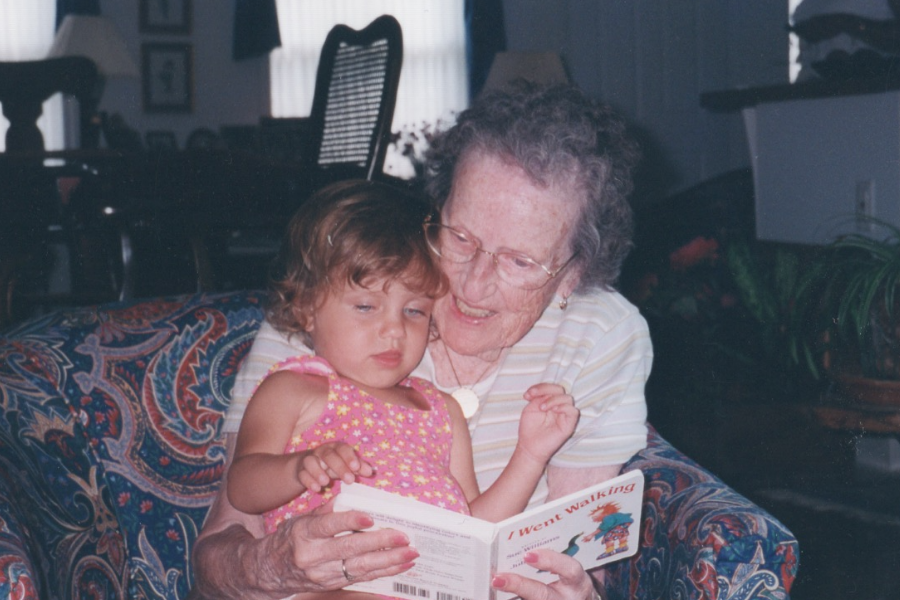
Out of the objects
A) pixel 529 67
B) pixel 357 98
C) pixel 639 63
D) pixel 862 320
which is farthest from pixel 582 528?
pixel 639 63

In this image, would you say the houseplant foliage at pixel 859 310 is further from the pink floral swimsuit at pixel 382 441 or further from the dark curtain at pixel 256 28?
the dark curtain at pixel 256 28

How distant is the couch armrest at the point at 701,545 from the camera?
1267mm

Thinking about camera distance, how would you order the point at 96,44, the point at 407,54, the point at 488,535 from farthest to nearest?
the point at 407,54 → the point at 96,44 → the point at 488,535

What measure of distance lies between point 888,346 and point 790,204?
145cm

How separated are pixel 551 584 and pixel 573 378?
357 mm

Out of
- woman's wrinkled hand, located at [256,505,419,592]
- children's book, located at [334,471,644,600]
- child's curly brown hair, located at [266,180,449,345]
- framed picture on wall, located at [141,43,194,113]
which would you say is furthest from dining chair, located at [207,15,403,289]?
framed picture on wall, located at [141,43,194,113]

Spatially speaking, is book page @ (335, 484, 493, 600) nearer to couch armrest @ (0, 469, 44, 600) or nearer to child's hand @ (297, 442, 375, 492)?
child's hand @ (297, 442, 375, 492)

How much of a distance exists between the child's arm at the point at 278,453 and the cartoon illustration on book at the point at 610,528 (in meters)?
0.31

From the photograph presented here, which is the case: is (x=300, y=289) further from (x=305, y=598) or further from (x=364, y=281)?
(x=305, y=598)

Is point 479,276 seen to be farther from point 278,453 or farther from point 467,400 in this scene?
point 278,453

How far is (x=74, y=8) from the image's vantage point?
659 centimetres

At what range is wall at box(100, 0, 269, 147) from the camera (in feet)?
23.1

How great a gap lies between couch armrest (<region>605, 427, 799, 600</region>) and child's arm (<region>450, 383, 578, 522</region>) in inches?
7.0

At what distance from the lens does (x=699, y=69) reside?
23.8ft
